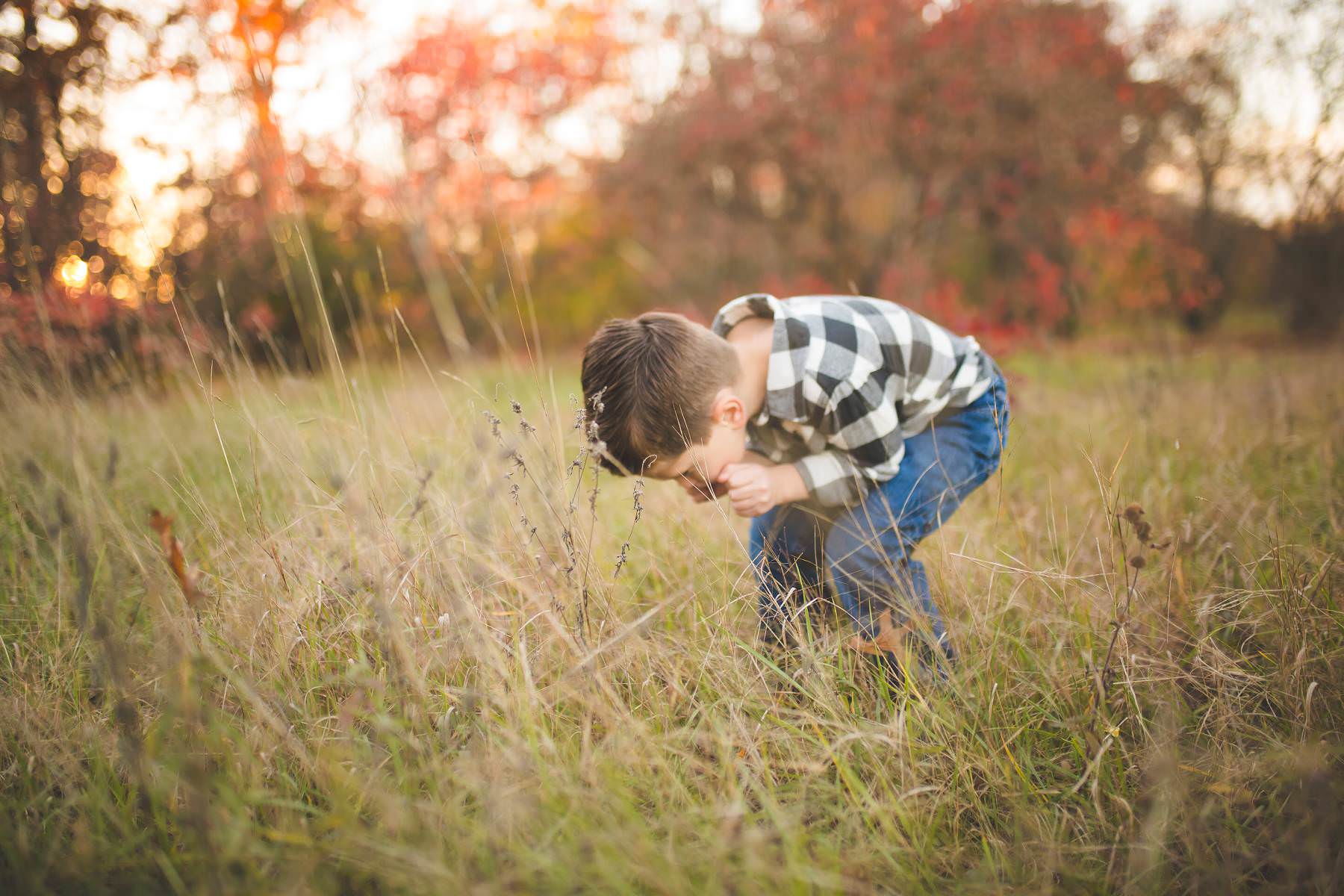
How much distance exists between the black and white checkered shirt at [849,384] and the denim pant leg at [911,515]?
5 centimetres

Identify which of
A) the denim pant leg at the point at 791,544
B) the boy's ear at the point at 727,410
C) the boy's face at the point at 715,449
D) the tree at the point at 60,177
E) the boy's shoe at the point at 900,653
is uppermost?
the tree at the point at 60,177

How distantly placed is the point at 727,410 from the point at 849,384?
1.07 ft

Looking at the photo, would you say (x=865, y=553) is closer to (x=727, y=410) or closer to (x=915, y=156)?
(x=727, y=410)

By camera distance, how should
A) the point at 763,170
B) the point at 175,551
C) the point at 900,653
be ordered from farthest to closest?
the point at 763,170 → the point at 900,653 → the point at 175,551

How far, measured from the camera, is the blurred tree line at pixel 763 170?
388cm

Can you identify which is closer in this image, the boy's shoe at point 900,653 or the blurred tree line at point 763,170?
the boy's shoe at point 900,653

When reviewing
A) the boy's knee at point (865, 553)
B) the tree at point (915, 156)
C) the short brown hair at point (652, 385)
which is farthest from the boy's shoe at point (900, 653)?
the tree at point (915, 156)

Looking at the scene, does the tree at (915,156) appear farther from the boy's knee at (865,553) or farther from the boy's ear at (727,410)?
the boy's ear at (727,410)

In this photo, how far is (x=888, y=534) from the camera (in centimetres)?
185

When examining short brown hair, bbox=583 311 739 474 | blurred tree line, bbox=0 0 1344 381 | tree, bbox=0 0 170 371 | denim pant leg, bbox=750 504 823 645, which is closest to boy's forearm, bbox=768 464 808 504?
denim pant leg, bbox=750 504 823 645

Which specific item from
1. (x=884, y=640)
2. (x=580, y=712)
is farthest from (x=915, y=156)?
(x=580, y=712)

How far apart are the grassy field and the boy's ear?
0.36 m

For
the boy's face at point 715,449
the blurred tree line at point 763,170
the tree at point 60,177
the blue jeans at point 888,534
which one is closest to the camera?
the blue jeans at point 888,534

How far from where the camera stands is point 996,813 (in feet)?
4.17
